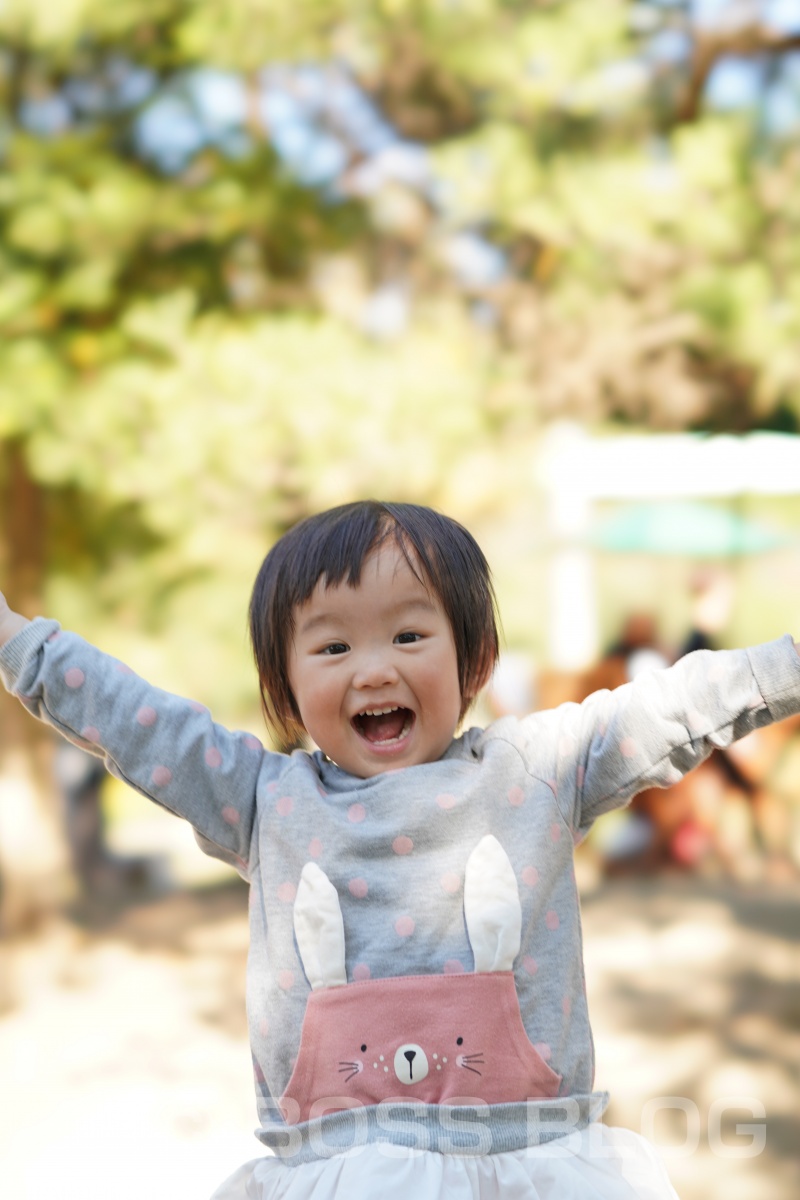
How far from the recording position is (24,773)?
572 cm

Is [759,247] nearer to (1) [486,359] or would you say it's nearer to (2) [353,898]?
(1) [486,359]

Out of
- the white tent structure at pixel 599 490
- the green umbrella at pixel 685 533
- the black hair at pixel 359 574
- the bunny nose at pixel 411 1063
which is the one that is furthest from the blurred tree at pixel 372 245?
the bunny nose at pixel 411 1063

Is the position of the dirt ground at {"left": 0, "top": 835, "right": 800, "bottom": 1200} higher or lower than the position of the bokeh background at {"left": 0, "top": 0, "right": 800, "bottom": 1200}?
lower

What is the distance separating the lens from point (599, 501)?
7.52 m

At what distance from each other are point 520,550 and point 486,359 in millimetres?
2161

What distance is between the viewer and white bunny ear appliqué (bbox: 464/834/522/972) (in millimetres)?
1165

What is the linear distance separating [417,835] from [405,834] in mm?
12

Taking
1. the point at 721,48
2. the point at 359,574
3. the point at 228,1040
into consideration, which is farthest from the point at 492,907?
the point at 721,48

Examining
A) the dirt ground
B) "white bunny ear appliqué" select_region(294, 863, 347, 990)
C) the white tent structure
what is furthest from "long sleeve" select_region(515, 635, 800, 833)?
the white tent structure

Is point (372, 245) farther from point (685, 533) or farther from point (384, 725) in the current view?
point (384, 725)

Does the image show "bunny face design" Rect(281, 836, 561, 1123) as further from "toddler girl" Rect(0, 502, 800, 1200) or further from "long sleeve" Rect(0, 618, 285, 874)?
"long sleeve" Rect(0, 618, 285, 874)

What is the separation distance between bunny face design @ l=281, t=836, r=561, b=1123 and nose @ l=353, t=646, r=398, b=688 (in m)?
0.19

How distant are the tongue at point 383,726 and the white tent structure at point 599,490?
194 inches

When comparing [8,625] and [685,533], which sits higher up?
[685,533]
